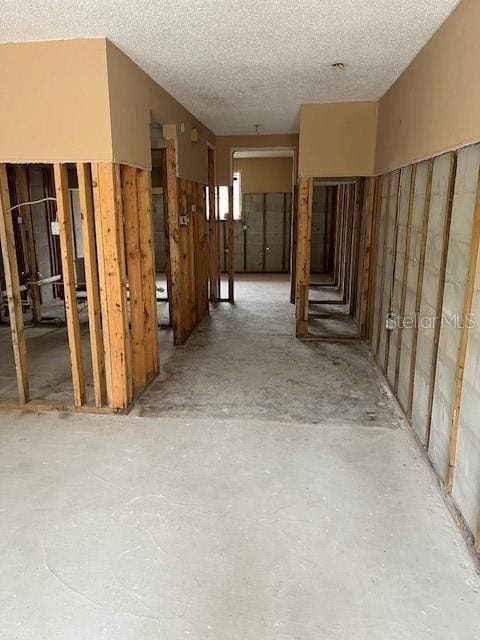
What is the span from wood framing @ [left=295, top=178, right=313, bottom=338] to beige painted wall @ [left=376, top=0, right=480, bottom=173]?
4.09 ft

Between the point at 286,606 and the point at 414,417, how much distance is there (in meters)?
1.71

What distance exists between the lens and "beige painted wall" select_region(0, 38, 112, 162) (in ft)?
9.75

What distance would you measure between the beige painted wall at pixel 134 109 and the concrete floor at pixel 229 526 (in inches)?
76.4

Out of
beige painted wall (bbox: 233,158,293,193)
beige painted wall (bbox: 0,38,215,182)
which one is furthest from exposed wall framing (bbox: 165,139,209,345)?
beige painted wall (bbox: 233,158,293,193)

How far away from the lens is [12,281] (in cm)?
330

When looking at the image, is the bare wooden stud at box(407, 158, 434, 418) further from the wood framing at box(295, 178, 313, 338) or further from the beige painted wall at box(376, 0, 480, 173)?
the wood framing at box(295, 178, 313, 338)

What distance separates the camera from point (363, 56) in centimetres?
336

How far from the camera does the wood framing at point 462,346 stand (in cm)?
212

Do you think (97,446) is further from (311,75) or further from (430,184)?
(311,75)

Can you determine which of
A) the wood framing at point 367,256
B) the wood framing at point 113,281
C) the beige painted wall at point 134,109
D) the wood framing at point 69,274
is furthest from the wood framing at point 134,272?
the wood framing at point 367,256

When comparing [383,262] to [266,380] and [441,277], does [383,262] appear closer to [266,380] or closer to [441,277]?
[266,380]

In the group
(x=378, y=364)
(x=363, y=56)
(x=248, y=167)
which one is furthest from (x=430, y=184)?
(x=248, y=167)

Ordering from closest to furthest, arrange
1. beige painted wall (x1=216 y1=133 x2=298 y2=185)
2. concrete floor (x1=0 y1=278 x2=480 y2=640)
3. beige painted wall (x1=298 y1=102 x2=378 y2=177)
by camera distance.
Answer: concrete floor (x1=0 y1=278 x2=480 y2=640) < beige painted wall (x1=298 y1=102 x2=378 y2=177) < beige painted wall (x1=216 y1=133 x2=298 y2=185)

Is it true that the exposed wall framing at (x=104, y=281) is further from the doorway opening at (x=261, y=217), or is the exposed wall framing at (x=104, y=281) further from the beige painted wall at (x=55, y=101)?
the doorway opening at (x=261, y=217)
